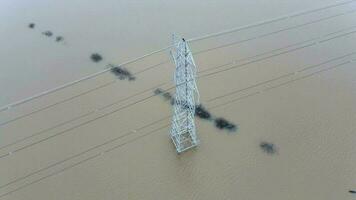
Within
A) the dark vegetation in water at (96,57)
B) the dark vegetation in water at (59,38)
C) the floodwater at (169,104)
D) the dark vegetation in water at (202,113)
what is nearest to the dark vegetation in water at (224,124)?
the floodwater at (169,104)

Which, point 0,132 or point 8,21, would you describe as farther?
point 8,21

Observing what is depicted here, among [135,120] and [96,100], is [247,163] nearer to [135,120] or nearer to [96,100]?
[135,120]

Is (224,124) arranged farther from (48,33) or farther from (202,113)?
(48,33)

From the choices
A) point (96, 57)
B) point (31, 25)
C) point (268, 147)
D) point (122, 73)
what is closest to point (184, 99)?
point (268, 147)

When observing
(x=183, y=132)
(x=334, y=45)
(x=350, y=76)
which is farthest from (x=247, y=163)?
(x=334, y=45)

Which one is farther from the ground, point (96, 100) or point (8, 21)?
point (8, 21)

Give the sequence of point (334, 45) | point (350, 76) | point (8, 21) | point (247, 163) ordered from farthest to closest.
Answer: point (8, 21) → point (334, 45) → point (350, 76) → point (247, 163)

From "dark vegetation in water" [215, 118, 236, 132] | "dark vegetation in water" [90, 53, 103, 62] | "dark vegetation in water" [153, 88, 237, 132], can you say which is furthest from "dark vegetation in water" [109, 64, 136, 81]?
"dark vegetation in water" [215, 118, 236, 132]
